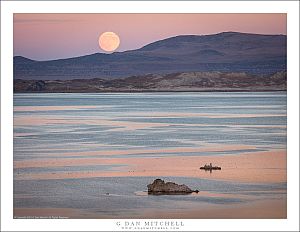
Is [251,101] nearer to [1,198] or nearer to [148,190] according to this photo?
[148,190]

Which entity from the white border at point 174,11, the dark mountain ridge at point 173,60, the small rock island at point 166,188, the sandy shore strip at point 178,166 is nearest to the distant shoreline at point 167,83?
the dark mountain ridge at point 173,60

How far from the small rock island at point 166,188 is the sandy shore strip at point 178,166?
119 mm

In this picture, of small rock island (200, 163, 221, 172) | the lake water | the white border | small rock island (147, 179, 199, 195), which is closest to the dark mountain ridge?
the lake water

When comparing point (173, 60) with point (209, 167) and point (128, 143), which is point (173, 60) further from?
point (209, 167)

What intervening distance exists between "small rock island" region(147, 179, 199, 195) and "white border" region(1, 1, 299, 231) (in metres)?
0.47

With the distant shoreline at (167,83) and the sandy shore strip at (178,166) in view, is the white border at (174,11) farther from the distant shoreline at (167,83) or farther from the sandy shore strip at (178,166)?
the distant shoreline at (167,83)

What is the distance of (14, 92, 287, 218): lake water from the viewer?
693cm

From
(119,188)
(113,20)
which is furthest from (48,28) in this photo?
(119,188)

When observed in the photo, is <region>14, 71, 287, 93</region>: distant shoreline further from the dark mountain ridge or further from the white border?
the white border

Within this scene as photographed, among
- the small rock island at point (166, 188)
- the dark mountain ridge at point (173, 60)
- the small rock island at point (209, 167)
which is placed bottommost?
the small rock island at point (166, 188)

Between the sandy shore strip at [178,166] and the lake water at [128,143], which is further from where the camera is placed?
the sandy shore strip at [178,166]

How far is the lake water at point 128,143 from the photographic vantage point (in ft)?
22.7

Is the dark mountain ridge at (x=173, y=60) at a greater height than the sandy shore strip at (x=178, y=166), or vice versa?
the dark mountain ridge at (x=173, y=60)

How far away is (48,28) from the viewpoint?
7105 mm
